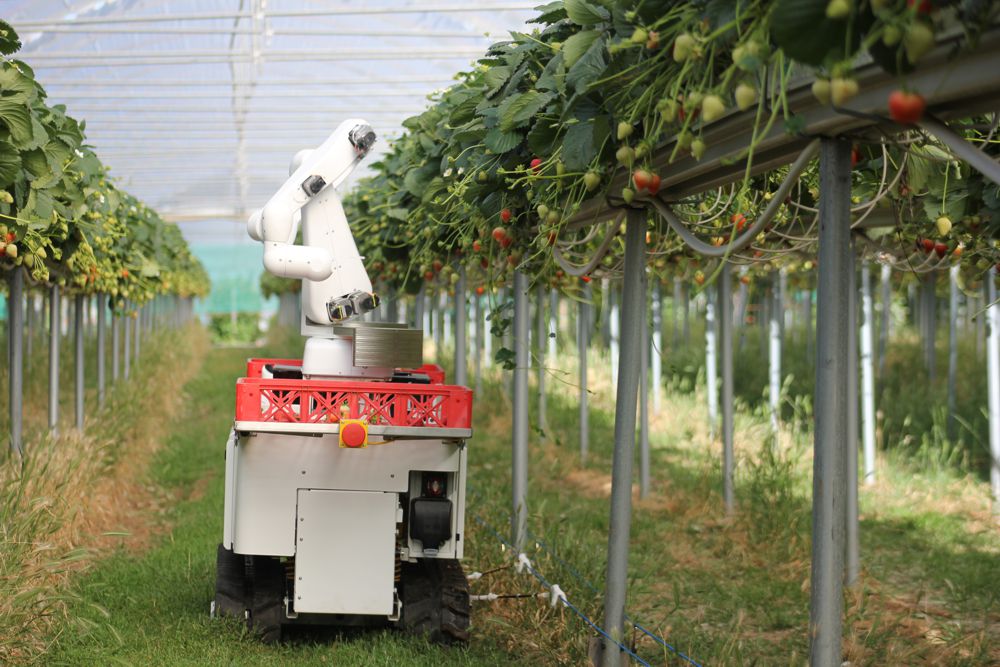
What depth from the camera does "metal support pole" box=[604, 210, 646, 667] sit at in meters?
4.07

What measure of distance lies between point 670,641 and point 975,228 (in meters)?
2.11

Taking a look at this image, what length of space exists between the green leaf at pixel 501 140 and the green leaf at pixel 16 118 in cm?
169

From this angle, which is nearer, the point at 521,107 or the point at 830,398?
the point at 830,398

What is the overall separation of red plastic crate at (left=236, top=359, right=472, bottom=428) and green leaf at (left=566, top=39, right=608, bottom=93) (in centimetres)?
159

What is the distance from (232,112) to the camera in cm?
1318

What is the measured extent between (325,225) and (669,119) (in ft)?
9.17

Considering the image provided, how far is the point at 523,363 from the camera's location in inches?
228

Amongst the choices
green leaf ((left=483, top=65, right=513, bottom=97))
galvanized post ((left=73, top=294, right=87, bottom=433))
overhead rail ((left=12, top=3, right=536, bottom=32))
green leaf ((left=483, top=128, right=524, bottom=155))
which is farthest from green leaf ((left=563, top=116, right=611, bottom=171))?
galvanized post ((left=73, top=294, right=87, bottom=433))

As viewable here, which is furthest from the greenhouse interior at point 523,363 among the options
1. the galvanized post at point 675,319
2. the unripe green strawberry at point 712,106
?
the galvanized post at point 675,319

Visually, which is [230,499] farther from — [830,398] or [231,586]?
[830,398]

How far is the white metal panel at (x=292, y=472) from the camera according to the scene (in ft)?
14.5

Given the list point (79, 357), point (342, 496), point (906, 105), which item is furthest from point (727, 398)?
point (906, 105)

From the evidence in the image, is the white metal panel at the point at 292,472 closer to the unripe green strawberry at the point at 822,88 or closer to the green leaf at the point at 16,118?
the green leaf at the point at 16,118

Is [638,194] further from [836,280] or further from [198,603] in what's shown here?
[198,603]
